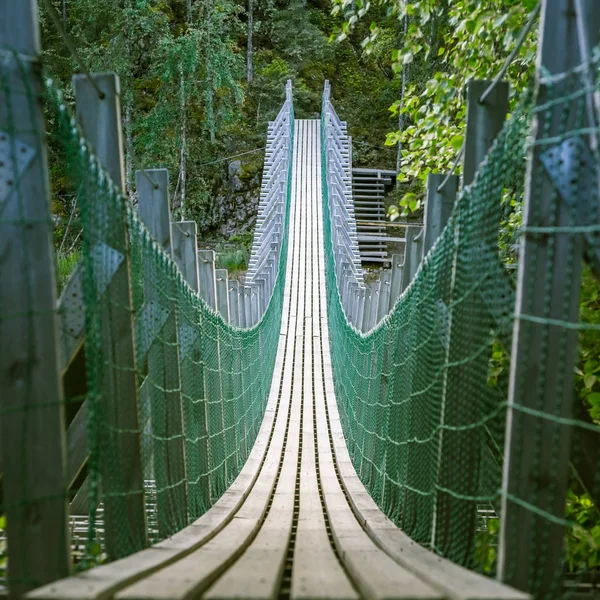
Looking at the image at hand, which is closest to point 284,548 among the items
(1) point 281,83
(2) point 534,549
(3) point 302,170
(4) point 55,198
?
(2) point 534,549

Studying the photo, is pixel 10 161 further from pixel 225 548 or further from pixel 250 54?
pixel 250 54

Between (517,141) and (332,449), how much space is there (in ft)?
12.2

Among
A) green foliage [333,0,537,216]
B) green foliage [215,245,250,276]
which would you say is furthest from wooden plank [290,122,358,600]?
green foliage [215,245,250,276]

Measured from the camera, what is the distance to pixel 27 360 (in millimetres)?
1284

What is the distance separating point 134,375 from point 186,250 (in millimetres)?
1318

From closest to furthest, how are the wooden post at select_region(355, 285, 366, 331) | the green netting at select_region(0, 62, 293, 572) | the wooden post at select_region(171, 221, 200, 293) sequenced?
the green netting at select_region(0, 62, 293, 572), the wooden post at select_region(171, 221, 200, 293), the wooden post at select_region(355, 285, 366, 331)

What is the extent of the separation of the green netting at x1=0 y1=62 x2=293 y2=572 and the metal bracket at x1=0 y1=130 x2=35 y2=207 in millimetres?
41

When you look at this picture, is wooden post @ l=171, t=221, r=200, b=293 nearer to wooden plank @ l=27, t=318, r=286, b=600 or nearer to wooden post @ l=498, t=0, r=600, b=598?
wooden plank @ l=27, t=318, r=286, b=600

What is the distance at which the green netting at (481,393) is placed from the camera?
1.31 m

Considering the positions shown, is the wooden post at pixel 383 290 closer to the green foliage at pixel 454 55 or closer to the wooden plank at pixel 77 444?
the green foliage at pixel 454 55

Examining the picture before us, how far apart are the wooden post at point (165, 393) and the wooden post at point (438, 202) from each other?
33.0 inches

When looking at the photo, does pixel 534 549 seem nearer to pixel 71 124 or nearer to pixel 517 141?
pixel 517 141

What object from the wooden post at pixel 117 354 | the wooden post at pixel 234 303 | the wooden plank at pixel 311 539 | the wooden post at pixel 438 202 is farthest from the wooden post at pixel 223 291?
the wooden post at pixel 117 354

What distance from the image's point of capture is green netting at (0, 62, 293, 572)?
1.50 metres
